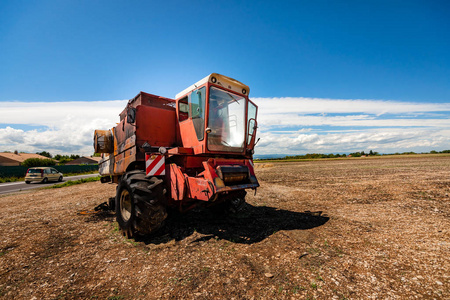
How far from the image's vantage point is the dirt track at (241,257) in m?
2.88

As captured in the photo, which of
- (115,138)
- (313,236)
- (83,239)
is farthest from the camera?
(115,138)

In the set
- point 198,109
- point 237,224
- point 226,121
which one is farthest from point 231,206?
point 198,109

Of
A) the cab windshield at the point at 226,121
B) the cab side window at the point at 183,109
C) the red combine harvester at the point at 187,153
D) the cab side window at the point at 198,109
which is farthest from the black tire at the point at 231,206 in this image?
the cab side window at the point at 183,109

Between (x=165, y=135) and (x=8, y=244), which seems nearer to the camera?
(x=8, y=244)

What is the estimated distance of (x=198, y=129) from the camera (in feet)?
16.3

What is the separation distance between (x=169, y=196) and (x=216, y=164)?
147 centimetres

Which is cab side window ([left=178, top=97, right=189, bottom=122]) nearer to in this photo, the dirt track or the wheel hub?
the wheel hub

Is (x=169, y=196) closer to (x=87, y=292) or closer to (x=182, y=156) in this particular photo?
(x=182, y=156)

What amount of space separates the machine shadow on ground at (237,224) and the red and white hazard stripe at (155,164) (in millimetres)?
1583

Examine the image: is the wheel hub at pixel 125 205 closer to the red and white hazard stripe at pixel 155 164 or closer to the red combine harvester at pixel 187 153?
the red combine harvester at pixel 187 153

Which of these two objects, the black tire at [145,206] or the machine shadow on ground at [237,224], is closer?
the black tire at [145,206]

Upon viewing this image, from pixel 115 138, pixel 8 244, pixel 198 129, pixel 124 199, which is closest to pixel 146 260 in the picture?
pixel 124 199

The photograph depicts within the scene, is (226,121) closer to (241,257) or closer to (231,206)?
(231,206)

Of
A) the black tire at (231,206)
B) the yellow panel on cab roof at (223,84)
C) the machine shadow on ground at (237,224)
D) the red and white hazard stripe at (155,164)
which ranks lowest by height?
the machine shadow on ground at (237,224)
